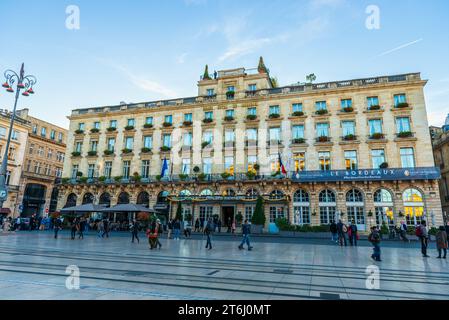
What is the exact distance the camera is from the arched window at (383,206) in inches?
1102

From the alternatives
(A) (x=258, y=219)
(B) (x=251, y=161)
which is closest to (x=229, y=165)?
(B) (x=251, y=161)

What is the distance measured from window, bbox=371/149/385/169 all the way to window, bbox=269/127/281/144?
10.3m

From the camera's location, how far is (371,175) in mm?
27891

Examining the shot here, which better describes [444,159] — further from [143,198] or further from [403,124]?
[143,198]

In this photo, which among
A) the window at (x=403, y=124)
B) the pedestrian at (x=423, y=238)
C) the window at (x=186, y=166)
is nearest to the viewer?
the pedestrian at (x=423, y=238)

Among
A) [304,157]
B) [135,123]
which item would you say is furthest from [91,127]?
[304,157]

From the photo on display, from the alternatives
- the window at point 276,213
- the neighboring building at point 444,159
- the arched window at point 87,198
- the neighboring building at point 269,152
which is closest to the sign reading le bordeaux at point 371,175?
the neighboring building at point 269,152

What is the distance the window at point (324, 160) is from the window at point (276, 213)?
6.58 metres

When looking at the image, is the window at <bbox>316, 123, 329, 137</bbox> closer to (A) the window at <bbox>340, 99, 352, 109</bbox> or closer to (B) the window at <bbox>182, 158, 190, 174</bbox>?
(A) the window at <bbox>340, 99, 352, 109</bbox>

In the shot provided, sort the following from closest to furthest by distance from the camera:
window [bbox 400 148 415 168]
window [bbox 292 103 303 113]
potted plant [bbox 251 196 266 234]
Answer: potted plant [bbox 251 196 266 234] → window [bbox 400 148 415 168] → window [bbox 292 103 303 113]

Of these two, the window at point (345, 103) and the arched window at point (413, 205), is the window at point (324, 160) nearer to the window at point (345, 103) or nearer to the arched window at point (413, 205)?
the window at point (345, 103)

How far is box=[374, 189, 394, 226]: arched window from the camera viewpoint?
28.0 meters

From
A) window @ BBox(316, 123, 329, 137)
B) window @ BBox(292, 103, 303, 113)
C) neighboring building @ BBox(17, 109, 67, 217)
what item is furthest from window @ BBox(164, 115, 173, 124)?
neighboring building @ BBox(17, 109, 67, 217)

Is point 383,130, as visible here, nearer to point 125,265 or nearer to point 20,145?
point 125,265
